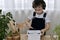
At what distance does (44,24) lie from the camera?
1.53 meters

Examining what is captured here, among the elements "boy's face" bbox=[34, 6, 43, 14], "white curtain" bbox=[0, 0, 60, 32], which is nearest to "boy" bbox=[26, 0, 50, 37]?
"boy's face" bbox=[34, 6, 43, 14]

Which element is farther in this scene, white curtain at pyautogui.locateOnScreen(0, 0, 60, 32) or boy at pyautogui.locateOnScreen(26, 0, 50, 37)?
white curtain at pyautogui.locateOnScreen(0, 0, 60, 32)

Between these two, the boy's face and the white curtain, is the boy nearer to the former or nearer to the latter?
the boy's face

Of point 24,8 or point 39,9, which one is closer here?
point 39,9

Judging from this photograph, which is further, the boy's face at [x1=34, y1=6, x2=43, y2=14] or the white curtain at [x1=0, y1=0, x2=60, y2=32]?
the white curtain at [x1=0, y1=0, x2=60, y2=32]

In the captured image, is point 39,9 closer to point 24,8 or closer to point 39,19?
point 39,19

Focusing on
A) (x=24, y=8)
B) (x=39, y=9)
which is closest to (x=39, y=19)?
(x=39, y=9)

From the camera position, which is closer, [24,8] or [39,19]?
[39,19]

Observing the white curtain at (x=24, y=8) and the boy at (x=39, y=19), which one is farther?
the white curtain at (x=24, y=8)

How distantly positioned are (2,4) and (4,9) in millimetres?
64

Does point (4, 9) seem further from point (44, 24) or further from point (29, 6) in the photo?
point (44, 24)

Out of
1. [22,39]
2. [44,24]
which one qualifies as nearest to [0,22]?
[22,39]

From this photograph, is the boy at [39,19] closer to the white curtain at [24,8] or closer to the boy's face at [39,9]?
the boy's face at [39,9]

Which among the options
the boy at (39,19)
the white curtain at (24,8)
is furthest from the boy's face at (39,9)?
the white curtain at (24,8)
